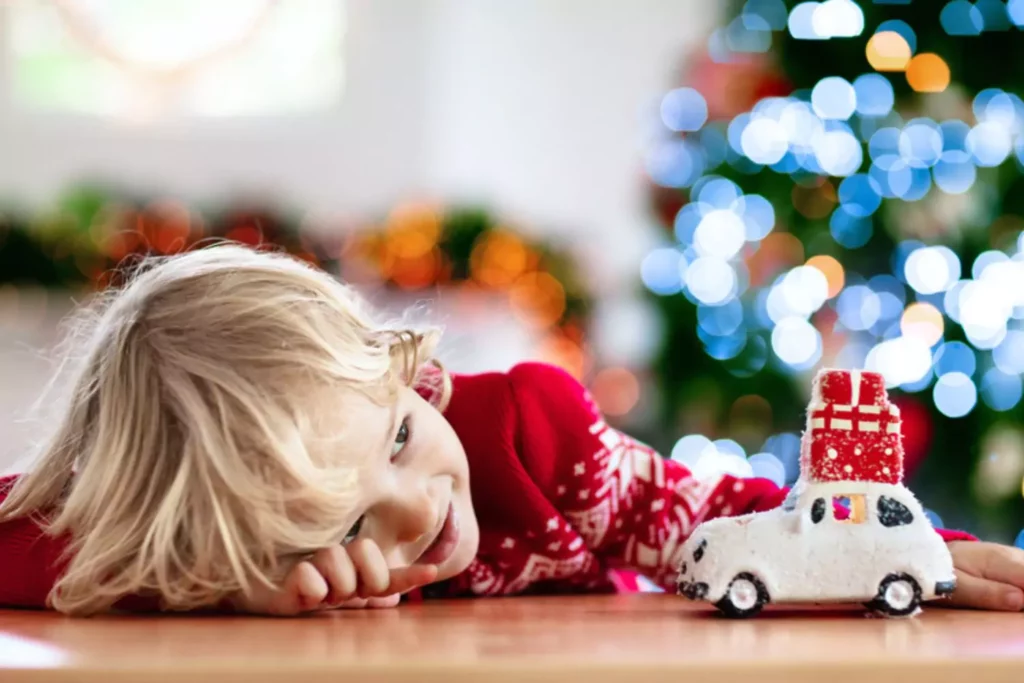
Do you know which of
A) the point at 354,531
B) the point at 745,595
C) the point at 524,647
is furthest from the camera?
the point at 354,531

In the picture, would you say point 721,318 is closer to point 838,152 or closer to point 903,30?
point 838,152

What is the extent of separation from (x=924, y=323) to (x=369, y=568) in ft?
5.70

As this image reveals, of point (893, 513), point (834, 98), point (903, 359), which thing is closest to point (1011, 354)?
point (903, 359)

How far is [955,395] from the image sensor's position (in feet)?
7.18

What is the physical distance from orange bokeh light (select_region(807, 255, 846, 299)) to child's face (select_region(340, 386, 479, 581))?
1586mm

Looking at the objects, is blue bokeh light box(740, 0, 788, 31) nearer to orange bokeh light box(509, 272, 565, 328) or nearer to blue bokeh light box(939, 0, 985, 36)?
blue bokeh light box(939, 0, 985, 36)

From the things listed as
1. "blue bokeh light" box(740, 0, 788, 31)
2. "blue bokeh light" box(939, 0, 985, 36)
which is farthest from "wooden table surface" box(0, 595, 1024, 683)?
"blue bokeh light" box(740, 0, 788, 31)

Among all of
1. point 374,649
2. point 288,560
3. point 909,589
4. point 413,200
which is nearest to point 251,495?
point 288,560

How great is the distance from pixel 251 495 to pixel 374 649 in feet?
0.64

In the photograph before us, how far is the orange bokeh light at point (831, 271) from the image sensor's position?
2289mm

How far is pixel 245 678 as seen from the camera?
46cm

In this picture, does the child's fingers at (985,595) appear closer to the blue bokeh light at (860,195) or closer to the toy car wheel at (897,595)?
the toy car wheel at (897,595)

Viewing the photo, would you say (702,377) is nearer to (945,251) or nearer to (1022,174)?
(945,251)

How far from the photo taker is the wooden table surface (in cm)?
46
